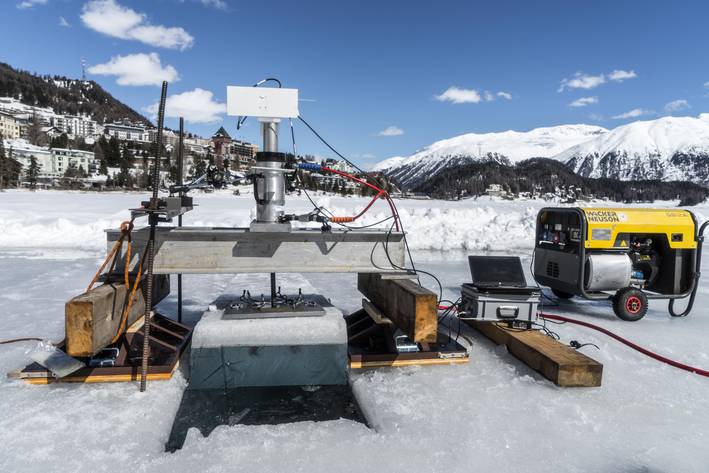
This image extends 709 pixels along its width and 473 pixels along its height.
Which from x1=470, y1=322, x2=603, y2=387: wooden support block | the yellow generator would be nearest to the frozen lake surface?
x1=470, y1=322, x2=603, y2=387: wooden support block

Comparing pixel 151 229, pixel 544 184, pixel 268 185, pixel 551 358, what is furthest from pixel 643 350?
pixel 544 184

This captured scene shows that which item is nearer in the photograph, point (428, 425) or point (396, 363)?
point (428, 425)

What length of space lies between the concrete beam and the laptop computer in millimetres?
1536

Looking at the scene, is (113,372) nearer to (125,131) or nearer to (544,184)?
(544,184)

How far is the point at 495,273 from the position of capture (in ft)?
15.4

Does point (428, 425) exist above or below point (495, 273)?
below

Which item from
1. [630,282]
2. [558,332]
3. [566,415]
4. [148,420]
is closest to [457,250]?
[630,282]

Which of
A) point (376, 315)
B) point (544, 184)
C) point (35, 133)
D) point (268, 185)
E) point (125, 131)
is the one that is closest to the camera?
point (268, 185)

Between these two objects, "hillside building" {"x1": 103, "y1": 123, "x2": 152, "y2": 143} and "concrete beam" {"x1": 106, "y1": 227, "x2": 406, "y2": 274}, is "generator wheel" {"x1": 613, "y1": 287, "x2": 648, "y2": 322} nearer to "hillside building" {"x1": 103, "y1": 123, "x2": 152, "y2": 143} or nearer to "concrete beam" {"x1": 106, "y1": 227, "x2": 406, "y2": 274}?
"concrete beam" {"x1": 106, "y1": 227, "x2": 406, "y2": 274}

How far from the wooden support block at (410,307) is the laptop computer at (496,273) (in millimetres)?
1068

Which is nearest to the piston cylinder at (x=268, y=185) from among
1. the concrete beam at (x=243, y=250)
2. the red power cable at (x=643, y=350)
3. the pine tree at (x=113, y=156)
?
the concrete beam at (x=243, y=250)

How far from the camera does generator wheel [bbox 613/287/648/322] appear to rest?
5.59 metres

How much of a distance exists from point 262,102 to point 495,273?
116 inches

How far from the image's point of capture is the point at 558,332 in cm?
505
